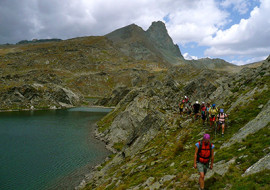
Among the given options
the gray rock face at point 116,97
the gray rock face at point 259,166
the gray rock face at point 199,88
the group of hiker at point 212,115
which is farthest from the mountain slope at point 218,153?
the gray rock face at point 116,97

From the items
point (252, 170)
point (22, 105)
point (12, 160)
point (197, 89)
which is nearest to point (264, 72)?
point (252, 170)

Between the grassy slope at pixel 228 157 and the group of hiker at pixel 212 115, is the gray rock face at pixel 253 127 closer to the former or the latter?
the grassy slope at pixel 228 157

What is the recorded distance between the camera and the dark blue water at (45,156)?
37594 mm

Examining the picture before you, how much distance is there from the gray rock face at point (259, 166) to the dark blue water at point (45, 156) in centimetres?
3311

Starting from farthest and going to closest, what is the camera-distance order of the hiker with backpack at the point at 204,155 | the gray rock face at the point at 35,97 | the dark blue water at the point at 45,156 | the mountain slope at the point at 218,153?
the gray rock face at the point at 35,97, the dark blue water at the point at 45,156, the mountain slope at the point at 218,153, the hiker with backpack at the point at 204,155

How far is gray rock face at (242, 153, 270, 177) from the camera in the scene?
12039 millimetres

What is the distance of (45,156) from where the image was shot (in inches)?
1962

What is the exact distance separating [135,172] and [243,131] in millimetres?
14363

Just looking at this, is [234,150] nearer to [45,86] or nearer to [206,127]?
[206,127]

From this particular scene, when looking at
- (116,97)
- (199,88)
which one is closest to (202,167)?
(199,88)

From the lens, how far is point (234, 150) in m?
16.9

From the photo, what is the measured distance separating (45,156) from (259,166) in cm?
5117

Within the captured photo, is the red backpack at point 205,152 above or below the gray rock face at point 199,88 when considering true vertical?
below

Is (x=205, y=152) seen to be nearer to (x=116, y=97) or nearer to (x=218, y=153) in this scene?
(x=218, y=153)
